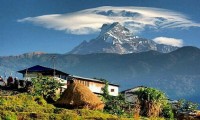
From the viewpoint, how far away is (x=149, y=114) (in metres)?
84.2

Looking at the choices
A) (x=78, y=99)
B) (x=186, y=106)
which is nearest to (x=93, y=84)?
(x=186, y=106)

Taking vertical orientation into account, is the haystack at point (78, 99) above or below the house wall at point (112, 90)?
below

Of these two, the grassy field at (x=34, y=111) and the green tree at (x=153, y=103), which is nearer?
the grassy field at (x=34, y=111)

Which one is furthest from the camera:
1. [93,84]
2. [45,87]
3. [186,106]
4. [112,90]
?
[112,90]

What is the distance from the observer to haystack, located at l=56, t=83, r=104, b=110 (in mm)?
76000

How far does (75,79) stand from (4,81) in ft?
58.6

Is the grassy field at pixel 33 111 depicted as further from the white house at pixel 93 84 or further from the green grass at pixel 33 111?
the white house at pixel 93 84

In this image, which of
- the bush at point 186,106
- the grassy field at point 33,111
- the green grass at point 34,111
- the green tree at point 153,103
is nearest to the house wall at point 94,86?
the bush at point 186,106

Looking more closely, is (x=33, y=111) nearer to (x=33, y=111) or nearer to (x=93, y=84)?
(x=33, y=111)

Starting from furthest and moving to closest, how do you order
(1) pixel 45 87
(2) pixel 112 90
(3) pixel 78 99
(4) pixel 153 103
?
(2) pixel 112 90 < (4) pixel 153 103 < (1) pixel 45 87 < (3) pixel 78 99

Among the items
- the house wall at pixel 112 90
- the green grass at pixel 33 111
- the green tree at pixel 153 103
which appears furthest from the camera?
the house wall at pixel 112 90

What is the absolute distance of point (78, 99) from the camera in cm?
7669

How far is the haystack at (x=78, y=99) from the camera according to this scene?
76.0 m

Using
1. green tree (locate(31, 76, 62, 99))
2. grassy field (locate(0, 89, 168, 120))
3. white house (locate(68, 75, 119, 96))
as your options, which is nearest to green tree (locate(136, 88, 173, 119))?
green tree (locate(31, 76, 62, 99))
